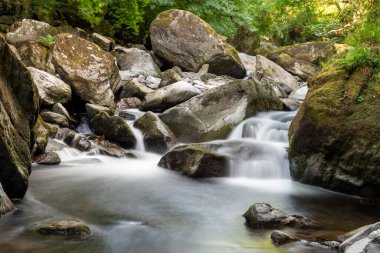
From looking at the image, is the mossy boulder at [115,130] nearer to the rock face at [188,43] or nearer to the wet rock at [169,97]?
the wet rock at [169,97]

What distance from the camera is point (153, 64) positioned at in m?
13.3

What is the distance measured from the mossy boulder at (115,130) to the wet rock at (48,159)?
4.64ft

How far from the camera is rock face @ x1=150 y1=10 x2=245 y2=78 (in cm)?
1362

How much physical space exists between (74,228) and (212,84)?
889cm

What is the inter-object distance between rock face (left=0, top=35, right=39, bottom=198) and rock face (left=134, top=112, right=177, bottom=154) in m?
3.26

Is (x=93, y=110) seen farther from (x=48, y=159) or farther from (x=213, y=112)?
(x=213, y=112)

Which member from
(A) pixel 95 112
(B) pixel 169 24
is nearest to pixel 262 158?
(A) pixel 95 112

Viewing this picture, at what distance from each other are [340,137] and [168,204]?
2.72m

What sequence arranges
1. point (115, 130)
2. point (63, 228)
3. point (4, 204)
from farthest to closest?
point (115, 130)
point (4, 204)
point (63, 228)

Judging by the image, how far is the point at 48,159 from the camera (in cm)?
734

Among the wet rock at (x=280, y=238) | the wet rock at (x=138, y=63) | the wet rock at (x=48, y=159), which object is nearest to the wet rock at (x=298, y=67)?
the wet rock at (x=138, y=63)

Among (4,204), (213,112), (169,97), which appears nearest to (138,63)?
(169,97)

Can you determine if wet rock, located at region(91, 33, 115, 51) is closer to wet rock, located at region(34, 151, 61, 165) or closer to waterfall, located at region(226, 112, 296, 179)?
waterfall, located at region(226, 112, 296, 179)

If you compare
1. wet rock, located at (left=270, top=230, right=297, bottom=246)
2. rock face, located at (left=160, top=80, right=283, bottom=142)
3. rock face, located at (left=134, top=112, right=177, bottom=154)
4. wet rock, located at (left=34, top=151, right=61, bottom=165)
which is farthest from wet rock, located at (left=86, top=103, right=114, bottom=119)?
wet rock, located at (left=270, top=230, right=297, bottom=246)
